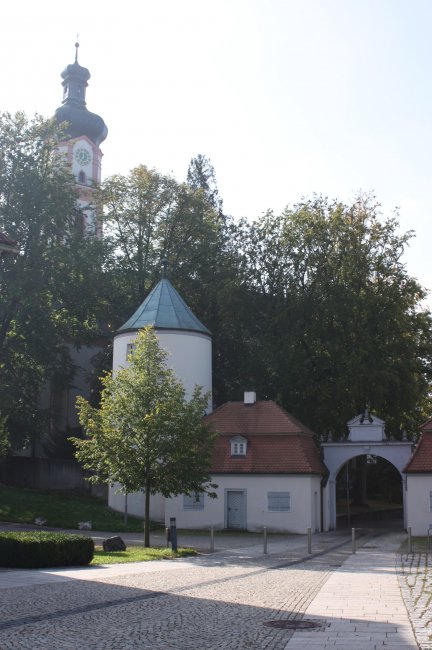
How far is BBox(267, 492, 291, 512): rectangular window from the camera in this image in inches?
1490

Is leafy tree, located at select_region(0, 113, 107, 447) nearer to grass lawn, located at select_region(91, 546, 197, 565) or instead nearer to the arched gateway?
the arched gateway

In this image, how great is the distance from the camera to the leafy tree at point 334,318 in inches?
1790

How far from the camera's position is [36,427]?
45688mm

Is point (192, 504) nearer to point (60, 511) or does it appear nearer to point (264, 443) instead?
point (264, 443)

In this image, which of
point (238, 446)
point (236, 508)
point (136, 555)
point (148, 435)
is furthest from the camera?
point (238, 446)

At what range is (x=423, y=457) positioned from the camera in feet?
118

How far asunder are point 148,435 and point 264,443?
14.2 m

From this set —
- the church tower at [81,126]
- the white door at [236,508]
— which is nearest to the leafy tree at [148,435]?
the white door at [236,508]

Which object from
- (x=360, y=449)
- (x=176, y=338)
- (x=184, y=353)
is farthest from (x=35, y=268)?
(x=360, y=449)

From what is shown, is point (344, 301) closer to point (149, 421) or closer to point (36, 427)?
point (36, 427)

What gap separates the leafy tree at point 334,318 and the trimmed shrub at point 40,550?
87.7 ft

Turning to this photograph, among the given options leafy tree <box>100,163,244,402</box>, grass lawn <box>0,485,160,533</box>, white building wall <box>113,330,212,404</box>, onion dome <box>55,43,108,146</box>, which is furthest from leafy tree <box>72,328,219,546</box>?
onion dome <box>55,43,108,146</box>

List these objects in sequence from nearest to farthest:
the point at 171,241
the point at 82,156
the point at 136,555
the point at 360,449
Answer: the point at 136,555 → the point at 360,449 → the point at 171,241 → the point at 82,156

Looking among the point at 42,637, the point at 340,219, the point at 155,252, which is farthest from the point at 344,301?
the point at 42,637
